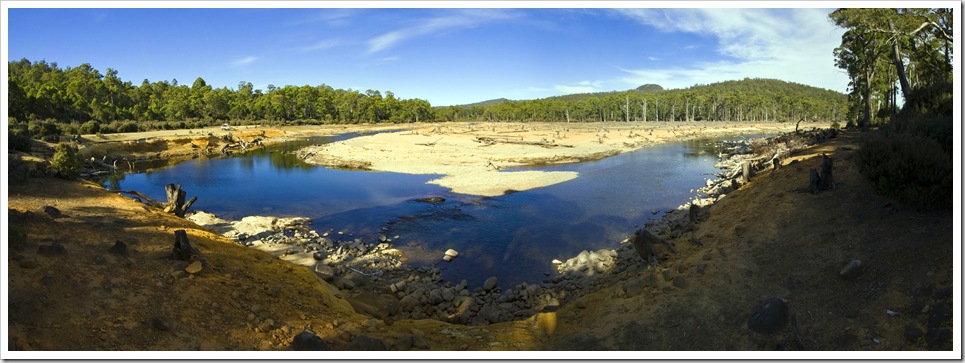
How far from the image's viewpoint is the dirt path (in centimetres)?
764

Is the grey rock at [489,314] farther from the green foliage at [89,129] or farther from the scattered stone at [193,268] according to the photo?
the green foliage at [89,129]

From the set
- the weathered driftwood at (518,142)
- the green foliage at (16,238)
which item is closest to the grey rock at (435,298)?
Answer: the green foliage at (16,238)

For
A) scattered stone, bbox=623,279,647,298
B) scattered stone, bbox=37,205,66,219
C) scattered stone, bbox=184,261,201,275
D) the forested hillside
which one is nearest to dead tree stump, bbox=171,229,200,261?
scattered stone, bbox=184,261,201,275

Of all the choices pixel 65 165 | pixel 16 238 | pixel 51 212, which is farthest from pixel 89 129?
pixel 16 238

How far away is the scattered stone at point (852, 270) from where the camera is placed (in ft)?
30.2

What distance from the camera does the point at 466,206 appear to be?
2758 centimetres

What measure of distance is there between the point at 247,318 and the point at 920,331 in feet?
37.0

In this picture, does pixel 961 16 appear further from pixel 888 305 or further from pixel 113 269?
pixel 113 269

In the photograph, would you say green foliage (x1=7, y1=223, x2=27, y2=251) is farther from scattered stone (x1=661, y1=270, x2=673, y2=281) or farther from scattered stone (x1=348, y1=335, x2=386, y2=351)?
scattered stone (x1=661, y1=270, x2=673, y2=281)

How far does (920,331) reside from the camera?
7004 millimetres

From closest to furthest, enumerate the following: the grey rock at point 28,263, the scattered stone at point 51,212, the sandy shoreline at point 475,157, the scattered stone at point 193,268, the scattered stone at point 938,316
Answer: the scattered stone at point 938,316
the grey rock at point 28,263
the scattered stone at point 193,268
the scattered stone at point 51,212
the sandy shoreline at point 475,157

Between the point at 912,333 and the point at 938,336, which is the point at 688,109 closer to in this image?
the point at 912,333

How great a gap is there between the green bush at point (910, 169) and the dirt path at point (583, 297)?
0.45 metres

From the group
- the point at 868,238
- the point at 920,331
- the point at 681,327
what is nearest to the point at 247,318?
the point at 681,327
